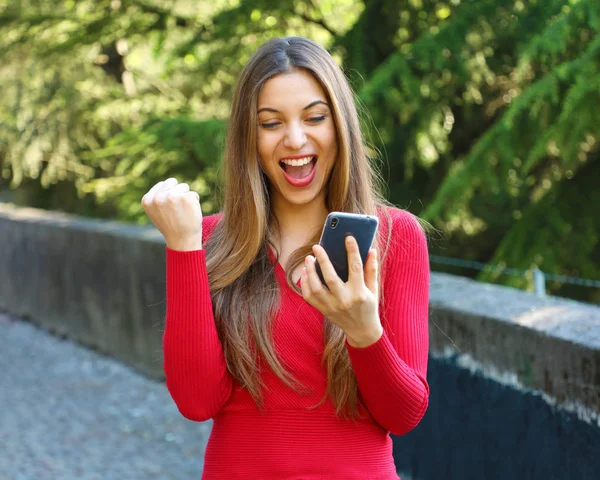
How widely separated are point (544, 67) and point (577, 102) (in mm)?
884

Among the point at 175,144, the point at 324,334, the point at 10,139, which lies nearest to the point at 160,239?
the point at 175,144

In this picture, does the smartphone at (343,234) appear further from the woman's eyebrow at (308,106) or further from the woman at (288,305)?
the woman's eyebrow at (308,106)

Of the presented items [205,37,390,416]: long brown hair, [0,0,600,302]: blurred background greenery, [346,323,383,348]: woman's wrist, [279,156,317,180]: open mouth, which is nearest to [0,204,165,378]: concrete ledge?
[0,0,600,302]: blurred background greenery

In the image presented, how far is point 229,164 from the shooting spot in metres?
2.28

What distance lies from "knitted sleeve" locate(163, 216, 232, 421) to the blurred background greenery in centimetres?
87

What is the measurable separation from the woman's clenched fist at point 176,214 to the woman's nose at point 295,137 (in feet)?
0.90

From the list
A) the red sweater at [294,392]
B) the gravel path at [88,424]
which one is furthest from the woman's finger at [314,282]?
the gravel path at [88,424]

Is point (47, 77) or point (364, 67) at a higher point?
point (364, 67)

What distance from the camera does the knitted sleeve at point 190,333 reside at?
6.41 feet

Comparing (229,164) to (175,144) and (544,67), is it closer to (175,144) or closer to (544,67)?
(544,67)

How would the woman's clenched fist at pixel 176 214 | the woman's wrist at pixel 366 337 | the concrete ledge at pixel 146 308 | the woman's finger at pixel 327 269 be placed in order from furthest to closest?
the concrete ledge at pixel 146 308, the woman's clenched fist at pixel 176 214, the woman's wrist at pixel 366 337, the woman's finger at pixel 327 269

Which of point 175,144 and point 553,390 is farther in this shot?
point 175,144

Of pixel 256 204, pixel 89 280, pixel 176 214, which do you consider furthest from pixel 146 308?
pixel 176 214

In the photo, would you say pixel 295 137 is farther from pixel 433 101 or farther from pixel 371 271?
pixel 433 101
